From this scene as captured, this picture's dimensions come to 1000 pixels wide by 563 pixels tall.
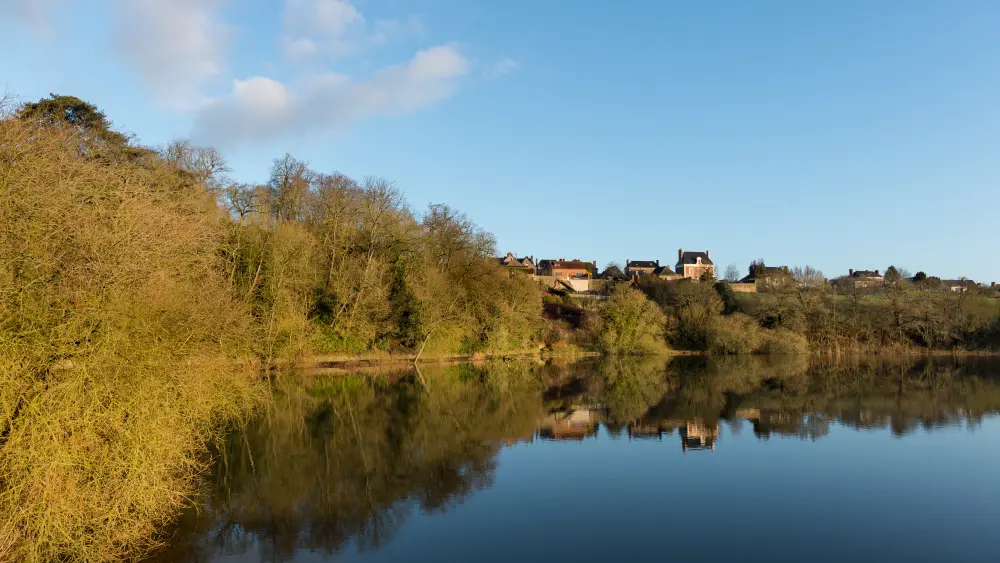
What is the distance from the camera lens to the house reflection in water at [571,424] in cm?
2009

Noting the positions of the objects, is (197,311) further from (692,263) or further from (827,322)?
(692,263)

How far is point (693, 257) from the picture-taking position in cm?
9644

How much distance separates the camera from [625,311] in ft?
165

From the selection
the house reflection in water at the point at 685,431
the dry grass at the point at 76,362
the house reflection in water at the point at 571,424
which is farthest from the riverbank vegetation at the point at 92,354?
the house reflection in water at the point at 685,431

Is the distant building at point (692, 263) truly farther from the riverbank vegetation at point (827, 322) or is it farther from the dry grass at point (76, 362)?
the dry grass at point (76, 362)

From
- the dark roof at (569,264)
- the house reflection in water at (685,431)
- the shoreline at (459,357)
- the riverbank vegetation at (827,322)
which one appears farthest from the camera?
the dark roof at (569,264)

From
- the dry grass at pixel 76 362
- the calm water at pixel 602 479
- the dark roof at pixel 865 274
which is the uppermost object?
the dark roof at pixel 865 274

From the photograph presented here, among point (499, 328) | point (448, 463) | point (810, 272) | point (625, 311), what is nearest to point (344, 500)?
point (448, 463)

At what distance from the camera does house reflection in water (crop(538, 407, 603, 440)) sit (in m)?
20.1

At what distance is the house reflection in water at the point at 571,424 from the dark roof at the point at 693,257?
2987 inches

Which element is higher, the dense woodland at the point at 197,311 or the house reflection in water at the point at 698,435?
the dense woodland at the point at 197,311

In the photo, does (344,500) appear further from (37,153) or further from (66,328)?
(37,153)

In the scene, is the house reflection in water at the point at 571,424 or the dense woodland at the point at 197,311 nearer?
→ the dense woodland at the point at 197,311

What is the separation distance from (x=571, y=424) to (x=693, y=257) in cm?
8015
